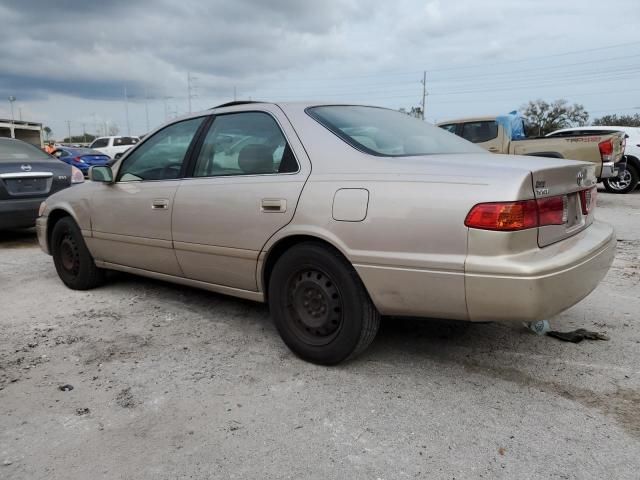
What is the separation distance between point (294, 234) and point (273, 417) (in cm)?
97

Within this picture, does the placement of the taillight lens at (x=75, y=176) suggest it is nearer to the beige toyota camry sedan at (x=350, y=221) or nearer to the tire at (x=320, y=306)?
the beige toyota camry sedan at (x=350, y=221)

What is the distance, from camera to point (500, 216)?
226 cm

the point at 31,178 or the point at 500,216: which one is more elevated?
the point at 31,178

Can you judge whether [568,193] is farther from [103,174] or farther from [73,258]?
[73,258]

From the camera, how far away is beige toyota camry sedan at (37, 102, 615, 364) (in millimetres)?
2332

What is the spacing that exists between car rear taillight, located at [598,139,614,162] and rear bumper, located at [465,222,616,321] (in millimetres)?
8030

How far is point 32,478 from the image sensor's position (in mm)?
2031

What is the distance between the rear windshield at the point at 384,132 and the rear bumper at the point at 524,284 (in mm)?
873

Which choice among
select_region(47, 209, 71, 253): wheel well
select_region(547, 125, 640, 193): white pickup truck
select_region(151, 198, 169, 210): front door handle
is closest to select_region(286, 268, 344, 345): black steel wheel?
select_region(151, 198, 169, 210): front door handle

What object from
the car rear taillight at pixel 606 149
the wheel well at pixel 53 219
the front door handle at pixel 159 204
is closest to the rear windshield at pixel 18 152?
the wheel well at pixel 53 219

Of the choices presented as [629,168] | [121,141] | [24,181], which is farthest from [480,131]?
[121,141]

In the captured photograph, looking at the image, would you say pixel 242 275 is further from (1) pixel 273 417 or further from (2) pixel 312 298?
(1) pixel 273 417

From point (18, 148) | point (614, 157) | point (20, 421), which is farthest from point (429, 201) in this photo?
point (614, 157)

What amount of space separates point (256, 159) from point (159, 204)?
0.91 meters
